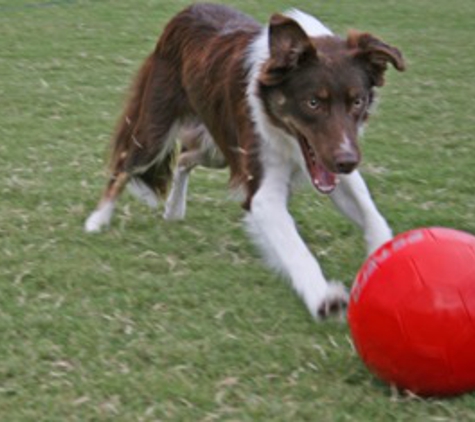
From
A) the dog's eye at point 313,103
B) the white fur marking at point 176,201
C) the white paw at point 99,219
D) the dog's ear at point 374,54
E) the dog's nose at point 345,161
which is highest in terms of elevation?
the dog's ear at point 374,54

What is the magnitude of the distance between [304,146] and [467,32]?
329 inches

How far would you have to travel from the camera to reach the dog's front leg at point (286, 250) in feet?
13.8

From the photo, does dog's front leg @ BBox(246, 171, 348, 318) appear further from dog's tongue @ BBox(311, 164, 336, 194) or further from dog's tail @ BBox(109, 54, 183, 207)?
dog's tail @ BBox(109, 54, 183, 207)

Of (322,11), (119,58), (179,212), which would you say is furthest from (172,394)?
(322,11)

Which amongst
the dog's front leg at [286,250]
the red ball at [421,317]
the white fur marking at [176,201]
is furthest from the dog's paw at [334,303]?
the white fur marking at [176,201]

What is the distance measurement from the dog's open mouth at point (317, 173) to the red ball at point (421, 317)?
0.97 m

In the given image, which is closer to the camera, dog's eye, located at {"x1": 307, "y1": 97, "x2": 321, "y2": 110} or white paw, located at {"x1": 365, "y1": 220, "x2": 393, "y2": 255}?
dog's eye, located at {"x1": 307, "y1": 97, "x2": 321, "y2": 110}

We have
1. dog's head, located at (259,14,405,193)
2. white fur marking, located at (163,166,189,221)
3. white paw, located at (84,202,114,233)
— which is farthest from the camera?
white fur marking, located at (163,166,189,221)

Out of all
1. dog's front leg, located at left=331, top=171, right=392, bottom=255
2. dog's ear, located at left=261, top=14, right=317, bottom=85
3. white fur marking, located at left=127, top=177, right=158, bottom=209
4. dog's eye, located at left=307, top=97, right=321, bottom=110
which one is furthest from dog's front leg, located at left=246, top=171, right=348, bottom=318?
white fur marking, located at left=127, top=177, right=158, bottom=209

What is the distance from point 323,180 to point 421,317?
1.29 m

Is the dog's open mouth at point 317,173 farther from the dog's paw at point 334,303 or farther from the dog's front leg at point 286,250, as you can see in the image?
the dog's paw at point 334,303

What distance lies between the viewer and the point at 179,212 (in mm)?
5930

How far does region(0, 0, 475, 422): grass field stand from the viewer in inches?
143

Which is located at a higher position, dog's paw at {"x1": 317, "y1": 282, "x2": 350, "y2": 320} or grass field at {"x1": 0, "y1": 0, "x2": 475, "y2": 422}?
dog's paw at {"x1": 317, "y1": 282, "x2": 350, "y2": 320}
